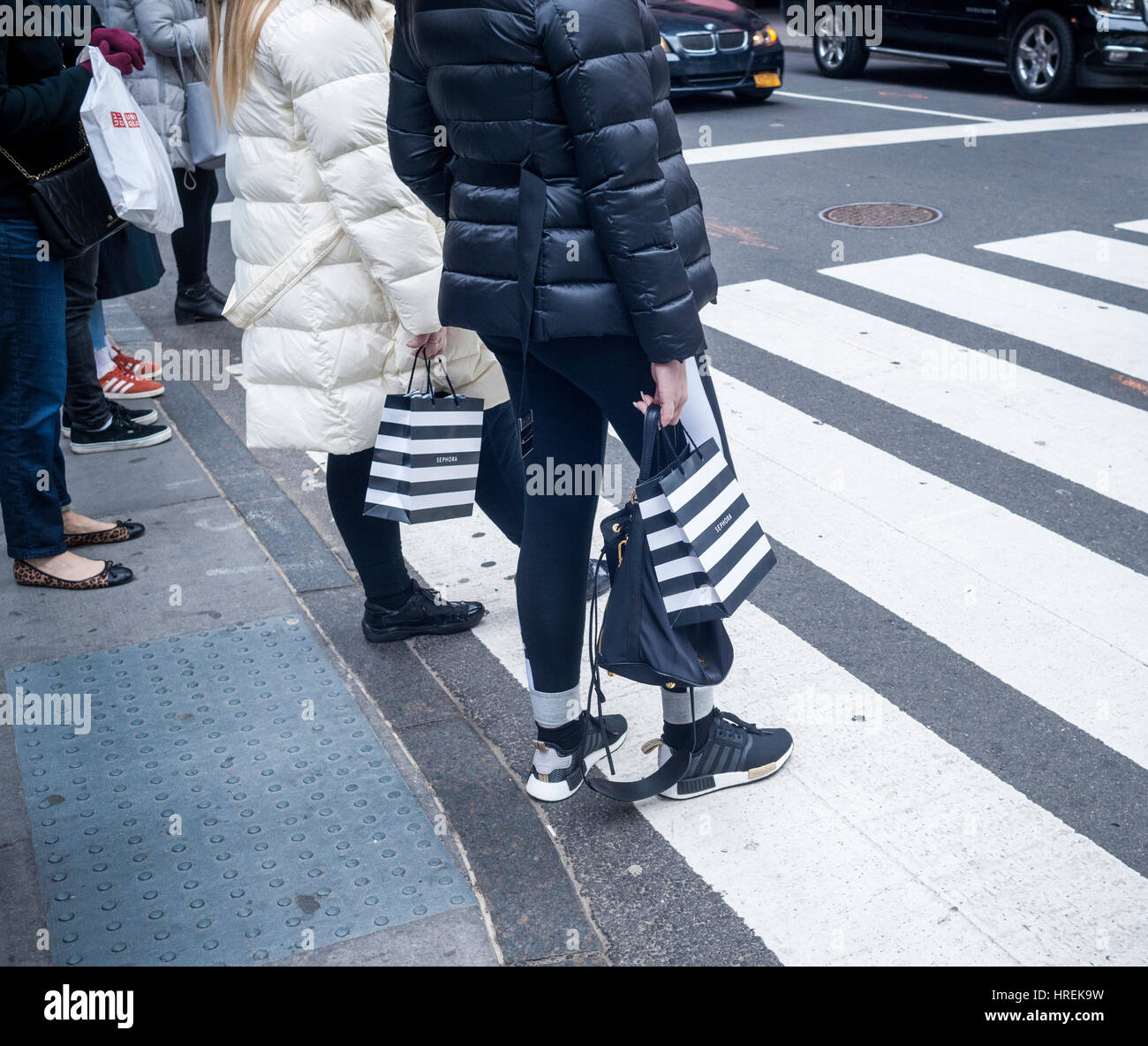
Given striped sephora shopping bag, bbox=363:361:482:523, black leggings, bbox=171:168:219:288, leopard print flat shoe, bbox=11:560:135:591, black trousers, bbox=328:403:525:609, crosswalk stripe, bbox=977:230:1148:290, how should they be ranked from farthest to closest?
crosswalk stripe, bbox=977:230:1148:290, black leggings, bbox=171:168:219:288, leopard print flat shoe, bbox=11:560:135:591, black trousers, bbox=328:403:525:609, striped sephora shopping bag, bbox=363:361:482:523

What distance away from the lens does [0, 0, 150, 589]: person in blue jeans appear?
12.0 ft

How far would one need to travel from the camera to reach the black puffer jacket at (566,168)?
88.7 inches

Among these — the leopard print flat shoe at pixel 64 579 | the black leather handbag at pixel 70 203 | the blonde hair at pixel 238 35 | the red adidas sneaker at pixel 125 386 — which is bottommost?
the leopard print flat shoe at pixel 64 579

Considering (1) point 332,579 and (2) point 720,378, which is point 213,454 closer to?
(1) point 332,579

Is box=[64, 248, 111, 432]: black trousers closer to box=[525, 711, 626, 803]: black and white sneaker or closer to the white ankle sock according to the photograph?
the white ankle sock

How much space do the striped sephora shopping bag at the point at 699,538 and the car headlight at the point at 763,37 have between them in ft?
38.3

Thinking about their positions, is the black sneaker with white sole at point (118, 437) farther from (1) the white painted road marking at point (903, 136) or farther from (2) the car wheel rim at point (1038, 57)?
(2) the car wheel rim at point (1038, 57)

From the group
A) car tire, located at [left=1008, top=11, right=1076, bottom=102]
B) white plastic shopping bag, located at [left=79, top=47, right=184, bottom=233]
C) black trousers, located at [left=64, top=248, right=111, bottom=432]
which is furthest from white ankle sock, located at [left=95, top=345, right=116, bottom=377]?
car tire, located at [left=1008, top=11, right=1076, bottom=102]

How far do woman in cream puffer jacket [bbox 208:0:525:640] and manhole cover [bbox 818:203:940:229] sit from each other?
202 inches

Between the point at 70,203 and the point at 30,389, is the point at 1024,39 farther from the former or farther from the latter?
the point at 30,389

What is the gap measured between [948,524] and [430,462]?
1.88 meters

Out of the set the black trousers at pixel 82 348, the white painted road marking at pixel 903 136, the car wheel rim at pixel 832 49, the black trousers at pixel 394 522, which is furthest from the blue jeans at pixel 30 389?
the car wheel rim at pixel 832 49

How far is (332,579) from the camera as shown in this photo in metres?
4.12
